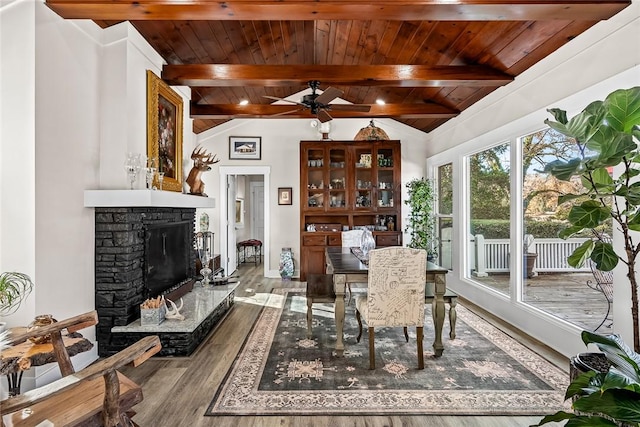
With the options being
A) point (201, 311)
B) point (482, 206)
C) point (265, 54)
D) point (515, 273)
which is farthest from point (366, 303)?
A: point (265, 54)

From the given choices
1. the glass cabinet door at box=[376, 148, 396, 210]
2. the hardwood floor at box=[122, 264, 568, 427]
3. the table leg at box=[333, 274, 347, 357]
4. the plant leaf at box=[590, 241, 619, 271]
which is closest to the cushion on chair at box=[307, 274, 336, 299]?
the table leg at box=[333, 274, 347, 357]

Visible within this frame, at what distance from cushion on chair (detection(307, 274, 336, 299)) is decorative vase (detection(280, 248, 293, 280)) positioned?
2.37 m

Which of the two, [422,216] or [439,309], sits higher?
[422,216]

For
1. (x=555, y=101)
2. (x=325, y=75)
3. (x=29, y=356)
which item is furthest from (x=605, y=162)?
(x=325, y=75)

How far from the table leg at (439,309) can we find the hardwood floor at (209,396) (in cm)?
85

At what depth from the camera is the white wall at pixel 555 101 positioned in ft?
8.07

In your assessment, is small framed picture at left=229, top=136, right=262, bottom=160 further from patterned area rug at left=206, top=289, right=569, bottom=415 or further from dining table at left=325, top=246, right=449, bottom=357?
dining table at left=325, top=246, right=449, bottom=357

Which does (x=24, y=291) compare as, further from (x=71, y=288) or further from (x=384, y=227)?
(x=384, y=227)

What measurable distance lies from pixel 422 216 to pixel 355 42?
2979 millimetres

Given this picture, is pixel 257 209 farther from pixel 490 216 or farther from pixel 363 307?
pixel 363 307

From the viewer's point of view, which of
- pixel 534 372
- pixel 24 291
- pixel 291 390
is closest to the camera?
pixel 24 291

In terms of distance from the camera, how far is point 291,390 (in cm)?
246

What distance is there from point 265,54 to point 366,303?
362 centimetres

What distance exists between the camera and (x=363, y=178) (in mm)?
6262
